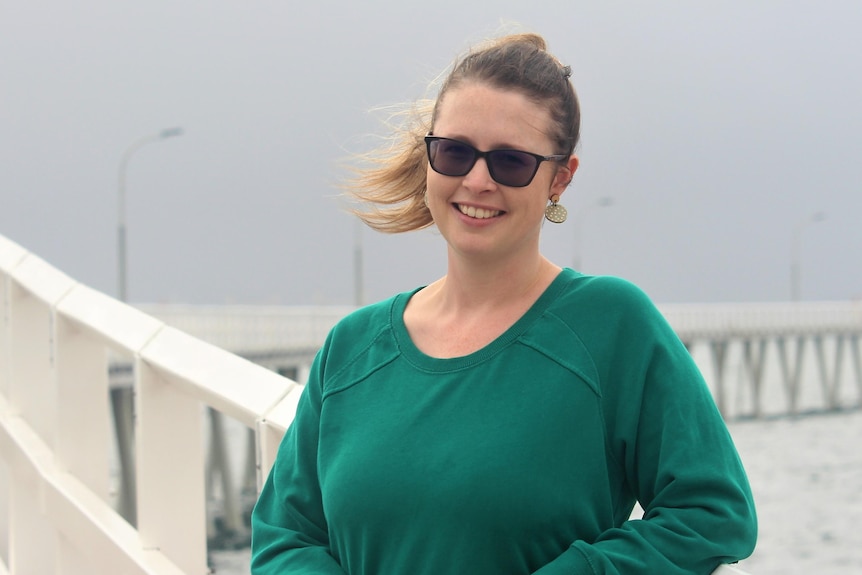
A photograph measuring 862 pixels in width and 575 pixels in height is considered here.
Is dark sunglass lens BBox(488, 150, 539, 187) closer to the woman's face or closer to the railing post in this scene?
the woman's face

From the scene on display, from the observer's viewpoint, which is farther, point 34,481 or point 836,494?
point 836,494

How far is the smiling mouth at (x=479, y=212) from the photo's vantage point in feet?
5.63

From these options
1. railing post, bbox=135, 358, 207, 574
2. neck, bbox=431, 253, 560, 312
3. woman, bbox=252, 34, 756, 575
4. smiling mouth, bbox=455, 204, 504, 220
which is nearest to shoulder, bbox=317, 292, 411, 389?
woman, bbox=252, 34, 756, 575

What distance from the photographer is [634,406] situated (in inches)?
59.6

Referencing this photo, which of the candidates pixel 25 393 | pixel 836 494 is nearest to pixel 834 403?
pixel 836 494

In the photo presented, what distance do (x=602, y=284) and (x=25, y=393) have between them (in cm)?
309

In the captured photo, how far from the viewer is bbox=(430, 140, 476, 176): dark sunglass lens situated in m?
1.70

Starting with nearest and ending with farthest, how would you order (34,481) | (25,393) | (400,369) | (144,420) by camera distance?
1. (400,369)
2. (144,420)
3. (34,481)
4. (25,393)

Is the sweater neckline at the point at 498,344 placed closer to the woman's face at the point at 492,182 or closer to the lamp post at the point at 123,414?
the woman's face at the point at 492,182

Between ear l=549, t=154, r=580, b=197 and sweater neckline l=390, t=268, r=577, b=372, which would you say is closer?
sweater neckline l=390, t=268, r=577, b=372

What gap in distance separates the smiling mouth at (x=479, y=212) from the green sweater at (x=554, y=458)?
14 centimetres

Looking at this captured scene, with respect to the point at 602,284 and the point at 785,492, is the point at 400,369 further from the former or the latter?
the point at 785,492

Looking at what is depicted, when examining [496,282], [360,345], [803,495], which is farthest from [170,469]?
[803,495]

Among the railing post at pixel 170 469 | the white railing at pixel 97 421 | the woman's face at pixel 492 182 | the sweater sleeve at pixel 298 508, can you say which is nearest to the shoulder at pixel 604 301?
the woman's face at pixel 492 182
